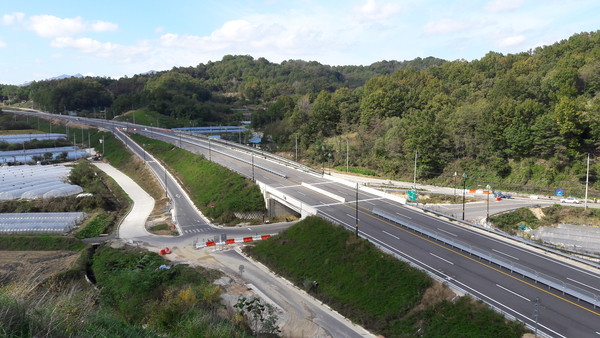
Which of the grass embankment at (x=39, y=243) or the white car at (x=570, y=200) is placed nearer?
the grass embankment at (x=39, y=243)

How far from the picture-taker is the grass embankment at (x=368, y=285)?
19.8 metres

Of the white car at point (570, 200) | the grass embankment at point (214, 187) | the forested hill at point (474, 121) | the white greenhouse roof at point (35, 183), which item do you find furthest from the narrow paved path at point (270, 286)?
the forested hill at point (474, 121)

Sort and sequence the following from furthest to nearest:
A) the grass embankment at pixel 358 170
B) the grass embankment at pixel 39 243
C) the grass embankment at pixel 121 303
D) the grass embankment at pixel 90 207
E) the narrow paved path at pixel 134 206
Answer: the grass embankment at pixel 358 170
the grass embankment at pixel 90 207
the narrow paved path at pixel 134 206
the grass embankment at pixel 39 243
the grass embankment at pixel 121 303

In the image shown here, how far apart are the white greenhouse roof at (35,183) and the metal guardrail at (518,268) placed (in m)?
45.3

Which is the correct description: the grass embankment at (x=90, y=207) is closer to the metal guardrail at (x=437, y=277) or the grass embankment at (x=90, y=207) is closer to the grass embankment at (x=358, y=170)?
the metal guardrail at (x=437, y=277)

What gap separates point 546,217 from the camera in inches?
1510

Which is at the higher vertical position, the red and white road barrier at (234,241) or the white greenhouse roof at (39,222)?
the white greenhouse roof at (39,222)

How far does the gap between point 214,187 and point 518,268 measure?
3805 centimetres

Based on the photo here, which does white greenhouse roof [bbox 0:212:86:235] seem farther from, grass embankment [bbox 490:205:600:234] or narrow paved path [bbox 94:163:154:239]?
grass embankment [bbox 490:205:600:234]

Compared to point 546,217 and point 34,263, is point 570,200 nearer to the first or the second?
point 546,217

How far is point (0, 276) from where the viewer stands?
97.4 ft

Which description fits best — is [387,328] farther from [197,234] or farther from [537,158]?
[537,158]

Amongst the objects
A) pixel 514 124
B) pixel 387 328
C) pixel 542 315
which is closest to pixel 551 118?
pixel 514 124

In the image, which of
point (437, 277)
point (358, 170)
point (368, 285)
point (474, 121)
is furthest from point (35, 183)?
point (474, 121)
